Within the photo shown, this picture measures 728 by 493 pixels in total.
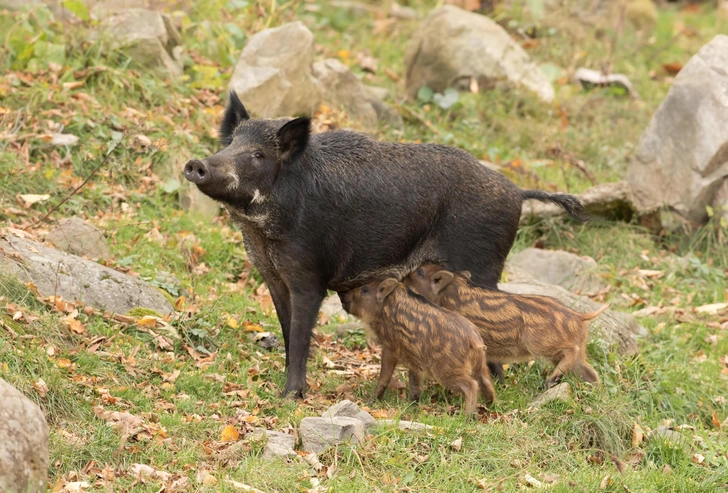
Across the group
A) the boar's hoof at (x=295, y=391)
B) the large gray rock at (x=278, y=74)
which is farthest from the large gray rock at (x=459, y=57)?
the boar's hoof at (x=295, y=391)

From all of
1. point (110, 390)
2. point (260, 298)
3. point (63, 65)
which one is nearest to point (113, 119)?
point (63, 65)

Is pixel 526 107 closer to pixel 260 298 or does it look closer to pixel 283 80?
pixel 283 80

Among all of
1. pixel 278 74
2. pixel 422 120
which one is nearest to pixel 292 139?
pixel 278 74

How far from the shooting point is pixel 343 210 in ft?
22.7

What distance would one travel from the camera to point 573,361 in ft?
22.2

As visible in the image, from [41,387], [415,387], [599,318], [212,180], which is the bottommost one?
[599,318]

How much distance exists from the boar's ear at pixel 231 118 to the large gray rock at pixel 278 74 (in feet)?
10.3

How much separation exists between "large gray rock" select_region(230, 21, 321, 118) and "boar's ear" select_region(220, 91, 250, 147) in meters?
3.13

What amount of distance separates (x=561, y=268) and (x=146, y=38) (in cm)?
500

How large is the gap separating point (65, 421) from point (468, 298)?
2758mm

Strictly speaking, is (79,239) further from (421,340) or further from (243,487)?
(243,487)

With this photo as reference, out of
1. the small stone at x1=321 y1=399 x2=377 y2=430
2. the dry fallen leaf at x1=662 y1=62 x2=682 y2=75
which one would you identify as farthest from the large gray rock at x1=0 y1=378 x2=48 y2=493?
the dry fallen leaf at x1=662 y1=62 x2=682 y2=75

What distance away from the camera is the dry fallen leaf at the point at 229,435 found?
19.1ft

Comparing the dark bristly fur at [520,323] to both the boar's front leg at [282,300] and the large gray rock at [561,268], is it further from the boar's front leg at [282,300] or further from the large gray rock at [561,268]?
the large gray rock at [561,268]
